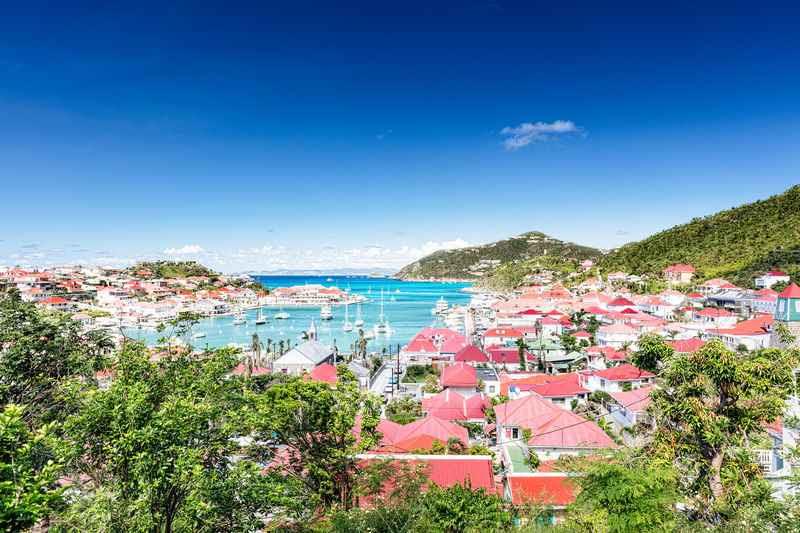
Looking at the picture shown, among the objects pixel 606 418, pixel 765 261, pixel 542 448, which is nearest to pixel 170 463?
pixel 542 448

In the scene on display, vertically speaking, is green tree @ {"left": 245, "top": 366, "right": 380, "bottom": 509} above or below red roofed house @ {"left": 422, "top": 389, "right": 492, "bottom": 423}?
above

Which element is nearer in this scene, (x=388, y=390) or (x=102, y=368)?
(x=102, y=368)

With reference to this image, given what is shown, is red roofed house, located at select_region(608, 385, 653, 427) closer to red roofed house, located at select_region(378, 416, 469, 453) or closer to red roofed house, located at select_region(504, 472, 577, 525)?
red roofed house, located at select_region(378, 416, 469, 453)

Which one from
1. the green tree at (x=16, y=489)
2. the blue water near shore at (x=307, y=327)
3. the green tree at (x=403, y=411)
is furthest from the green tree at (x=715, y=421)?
the blue water near shore at (x=307, y=327)

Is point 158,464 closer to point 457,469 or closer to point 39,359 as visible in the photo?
point 39,359

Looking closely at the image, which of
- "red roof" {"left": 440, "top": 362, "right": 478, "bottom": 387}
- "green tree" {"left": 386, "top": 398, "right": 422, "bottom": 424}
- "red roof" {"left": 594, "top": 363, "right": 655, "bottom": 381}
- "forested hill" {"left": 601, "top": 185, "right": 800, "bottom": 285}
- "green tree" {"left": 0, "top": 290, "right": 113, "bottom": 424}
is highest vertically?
"forested hill" {"left": 601, "top": 185, "right": 800, "bottom": 285}

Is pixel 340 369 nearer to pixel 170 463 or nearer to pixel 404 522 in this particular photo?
pixel 404 522

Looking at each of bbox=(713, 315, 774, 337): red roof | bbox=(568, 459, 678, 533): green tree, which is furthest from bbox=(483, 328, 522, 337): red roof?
bbox=(568, 459, 678, 533): green tree
